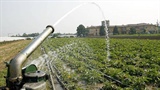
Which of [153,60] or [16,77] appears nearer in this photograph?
[16,77]

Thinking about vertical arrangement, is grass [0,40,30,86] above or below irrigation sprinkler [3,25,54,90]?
below

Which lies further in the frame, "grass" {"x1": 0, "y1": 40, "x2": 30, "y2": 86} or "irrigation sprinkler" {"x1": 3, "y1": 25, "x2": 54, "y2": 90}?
"grass" {"x1": 0, "y1": 40, "x2": 30, "y2": 86}

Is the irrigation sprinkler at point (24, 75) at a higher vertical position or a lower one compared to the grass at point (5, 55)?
higher

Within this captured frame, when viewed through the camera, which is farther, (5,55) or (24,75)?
(5,55)

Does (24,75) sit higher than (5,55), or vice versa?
(24,75)

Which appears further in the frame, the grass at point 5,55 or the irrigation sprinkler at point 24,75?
the grass at point 5,55

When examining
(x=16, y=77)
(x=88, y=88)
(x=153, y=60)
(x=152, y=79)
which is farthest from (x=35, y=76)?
(x=153, y=60)

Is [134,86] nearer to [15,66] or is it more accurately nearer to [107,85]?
[107,85]

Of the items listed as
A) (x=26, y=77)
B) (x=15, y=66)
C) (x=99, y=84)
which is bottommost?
(x=99, y=84)

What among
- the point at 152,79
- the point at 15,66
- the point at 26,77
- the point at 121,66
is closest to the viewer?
the point at 15,66

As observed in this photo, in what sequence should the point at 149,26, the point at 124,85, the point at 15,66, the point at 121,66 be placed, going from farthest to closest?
the point at 149,26, the point at 121,66, the point at 124,85, the point at 15,66

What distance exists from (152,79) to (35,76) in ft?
16.8

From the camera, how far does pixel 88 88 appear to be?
23.4 ft

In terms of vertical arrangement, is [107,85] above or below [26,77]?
below
